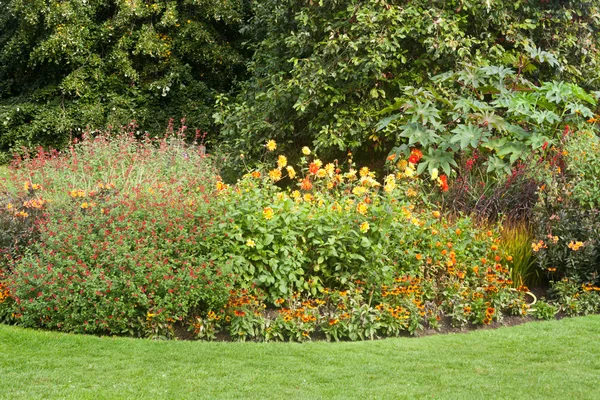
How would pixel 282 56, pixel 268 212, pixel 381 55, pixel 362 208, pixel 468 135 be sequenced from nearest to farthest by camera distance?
pixel 268 212, pixel 362 208, pixel 468 135, pixel 381 55, pixel 282 56

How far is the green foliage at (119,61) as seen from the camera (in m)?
13.0

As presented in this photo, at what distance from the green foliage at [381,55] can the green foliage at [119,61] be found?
3898mm

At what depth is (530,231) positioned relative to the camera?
6.46 m

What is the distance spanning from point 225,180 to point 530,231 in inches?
184

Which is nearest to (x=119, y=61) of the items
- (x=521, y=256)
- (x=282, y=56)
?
(x=282, y=56)

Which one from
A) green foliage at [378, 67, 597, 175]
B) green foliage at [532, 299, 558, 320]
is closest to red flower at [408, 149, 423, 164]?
green foliage at [378, 67, 597, 175]

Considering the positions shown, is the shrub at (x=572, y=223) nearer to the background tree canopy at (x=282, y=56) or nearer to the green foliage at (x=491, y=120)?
the green foliage at (x=491, y=120)

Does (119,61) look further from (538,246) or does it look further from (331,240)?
(538,246)

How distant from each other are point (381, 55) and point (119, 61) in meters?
6.49

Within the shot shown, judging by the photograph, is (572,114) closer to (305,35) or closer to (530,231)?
(530,231)

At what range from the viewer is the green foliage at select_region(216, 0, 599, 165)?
8391 mm

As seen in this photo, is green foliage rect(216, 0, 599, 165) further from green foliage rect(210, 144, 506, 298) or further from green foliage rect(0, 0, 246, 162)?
green foliage rect(0, 0, 246, 162)

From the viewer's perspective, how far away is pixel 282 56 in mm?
10008

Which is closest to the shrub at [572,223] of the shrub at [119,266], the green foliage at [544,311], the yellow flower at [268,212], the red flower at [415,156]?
the green foliage at [544,311]
